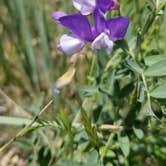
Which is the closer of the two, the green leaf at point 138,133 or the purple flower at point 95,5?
the purple flower at point 95,5

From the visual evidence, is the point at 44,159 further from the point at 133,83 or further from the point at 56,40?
Result: the point at 56,40

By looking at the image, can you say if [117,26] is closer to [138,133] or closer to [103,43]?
[103,43]

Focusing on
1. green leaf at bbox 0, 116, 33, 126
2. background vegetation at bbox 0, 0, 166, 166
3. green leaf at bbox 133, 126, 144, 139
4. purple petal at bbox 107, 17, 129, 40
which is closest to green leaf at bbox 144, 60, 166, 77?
background vegetation at bbox 0, 0, 166, 166

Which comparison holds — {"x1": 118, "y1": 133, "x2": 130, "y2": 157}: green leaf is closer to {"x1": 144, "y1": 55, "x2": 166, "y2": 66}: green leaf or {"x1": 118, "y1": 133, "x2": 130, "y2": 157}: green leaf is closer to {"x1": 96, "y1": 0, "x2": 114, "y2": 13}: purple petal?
{"x1": 144, "y1": 55, "x2": 166, "y2": 66}: green leaf

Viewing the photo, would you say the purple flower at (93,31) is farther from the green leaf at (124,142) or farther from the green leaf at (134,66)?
the green leaf at (124,142)

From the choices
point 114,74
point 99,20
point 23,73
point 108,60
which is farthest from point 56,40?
point 99,20

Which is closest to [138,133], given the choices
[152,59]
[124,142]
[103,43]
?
[124,142]

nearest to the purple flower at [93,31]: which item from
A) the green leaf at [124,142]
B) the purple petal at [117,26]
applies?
the purple petal at [117,26]
